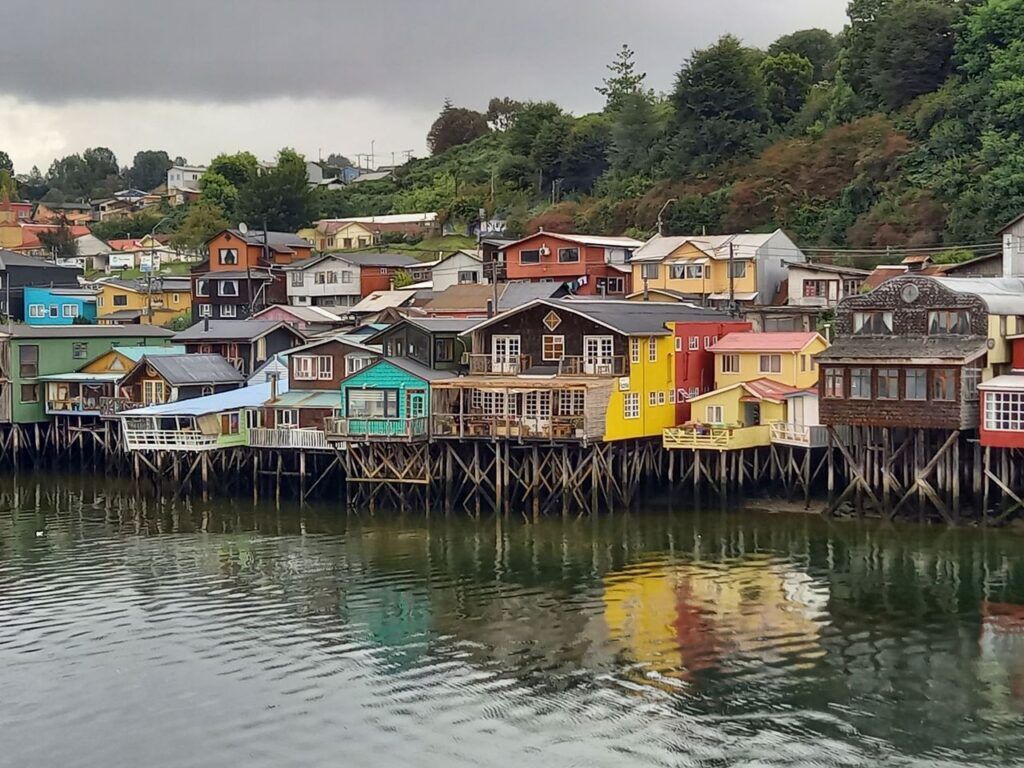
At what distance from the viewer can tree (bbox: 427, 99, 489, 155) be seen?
138 metres

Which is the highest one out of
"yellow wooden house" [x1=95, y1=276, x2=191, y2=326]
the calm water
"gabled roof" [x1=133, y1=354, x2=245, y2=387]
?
"yellow wooden house" [x1=95, y1=276, x2=191, y2=326]

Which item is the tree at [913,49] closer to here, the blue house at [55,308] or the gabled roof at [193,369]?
the gabled roof at [193,369]

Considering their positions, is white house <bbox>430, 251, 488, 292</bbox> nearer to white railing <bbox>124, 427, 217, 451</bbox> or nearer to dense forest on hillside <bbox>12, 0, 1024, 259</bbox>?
dense forest on hillside <bbox>12, 0, 1024, 259</bbox>

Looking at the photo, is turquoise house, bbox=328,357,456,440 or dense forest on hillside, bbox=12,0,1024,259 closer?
turquoise house, bbox=328,357,456,440

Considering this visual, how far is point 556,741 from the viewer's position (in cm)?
2317

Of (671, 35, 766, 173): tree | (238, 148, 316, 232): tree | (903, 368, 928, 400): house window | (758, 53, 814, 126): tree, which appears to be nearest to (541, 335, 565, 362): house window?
(903, 368, 928, 400): house window

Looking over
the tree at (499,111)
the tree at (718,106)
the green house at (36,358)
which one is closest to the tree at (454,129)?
the tree at (499,111)

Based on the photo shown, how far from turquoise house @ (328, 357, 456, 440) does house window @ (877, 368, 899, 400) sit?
14226mm

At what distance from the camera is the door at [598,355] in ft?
151

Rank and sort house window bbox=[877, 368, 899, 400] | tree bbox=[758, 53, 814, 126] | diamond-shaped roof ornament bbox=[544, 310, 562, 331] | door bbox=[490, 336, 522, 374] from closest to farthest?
house window bbox=[877, 368, 899, 400], diamond-shaped roof ornament bbox=[544, 310, 562, 331], door bbox=[490, 336, 522, 374], tree bbox=[758, 53, 814, 126]

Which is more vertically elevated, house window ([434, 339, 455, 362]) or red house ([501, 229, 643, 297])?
red house ([501, 229, 643, 297])

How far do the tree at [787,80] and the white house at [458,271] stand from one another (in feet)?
91.6

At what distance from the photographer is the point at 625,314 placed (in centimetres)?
4769

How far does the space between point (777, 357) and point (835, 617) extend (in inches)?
681
